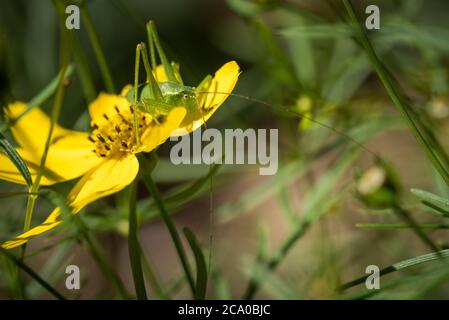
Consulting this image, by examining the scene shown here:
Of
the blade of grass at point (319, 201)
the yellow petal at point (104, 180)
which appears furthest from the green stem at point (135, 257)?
the blade of grass at point (319, 201)

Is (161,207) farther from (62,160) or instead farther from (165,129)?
(62,160)

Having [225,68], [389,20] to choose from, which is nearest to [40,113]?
[225,68]

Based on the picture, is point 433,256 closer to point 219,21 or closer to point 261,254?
point 261,254

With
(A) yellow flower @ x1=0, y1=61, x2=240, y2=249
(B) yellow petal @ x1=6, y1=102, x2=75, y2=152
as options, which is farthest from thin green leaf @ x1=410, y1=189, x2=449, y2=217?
(B) yellow petal @ x1=6, y1=102, x2=75, y2=152

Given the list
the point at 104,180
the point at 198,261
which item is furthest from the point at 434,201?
the point at 104,180

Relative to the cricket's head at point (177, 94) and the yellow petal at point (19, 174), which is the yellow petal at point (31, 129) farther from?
the cricket's head at point (177, 94)

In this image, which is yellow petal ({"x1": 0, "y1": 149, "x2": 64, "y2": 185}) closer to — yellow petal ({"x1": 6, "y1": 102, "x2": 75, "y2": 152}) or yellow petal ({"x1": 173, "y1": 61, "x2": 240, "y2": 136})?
yellow petal ({"x1": 6, "y1": 102, "x2": 75, "y2": 152})
